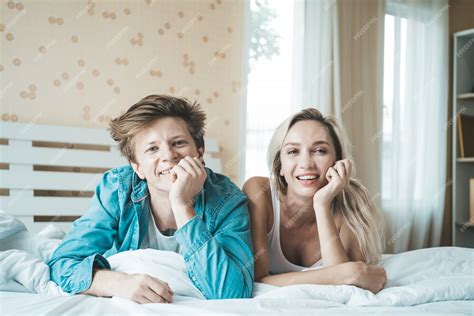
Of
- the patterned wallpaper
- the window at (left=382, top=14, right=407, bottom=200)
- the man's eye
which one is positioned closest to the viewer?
the man's eye

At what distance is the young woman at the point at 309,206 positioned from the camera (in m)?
1.46

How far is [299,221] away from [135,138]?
1.89 feet

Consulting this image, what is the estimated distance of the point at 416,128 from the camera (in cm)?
398

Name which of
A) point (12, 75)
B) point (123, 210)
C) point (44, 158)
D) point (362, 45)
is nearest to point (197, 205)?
point (123, 210)

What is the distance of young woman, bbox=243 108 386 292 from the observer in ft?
4.78

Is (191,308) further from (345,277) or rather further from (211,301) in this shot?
(345,277)

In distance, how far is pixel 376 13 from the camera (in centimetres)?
373

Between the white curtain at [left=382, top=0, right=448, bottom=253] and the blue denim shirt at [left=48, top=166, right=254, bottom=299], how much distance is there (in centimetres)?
262

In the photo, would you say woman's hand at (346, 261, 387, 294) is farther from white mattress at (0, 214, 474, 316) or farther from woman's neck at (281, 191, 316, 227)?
woman's neck at (281, 191, 316, 227)

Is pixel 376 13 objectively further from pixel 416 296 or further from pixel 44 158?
pixel 416 296

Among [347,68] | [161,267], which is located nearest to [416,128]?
[347,68]

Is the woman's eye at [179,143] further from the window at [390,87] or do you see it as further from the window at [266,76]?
the window at [390,87]

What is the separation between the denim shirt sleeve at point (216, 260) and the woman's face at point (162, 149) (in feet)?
0.52

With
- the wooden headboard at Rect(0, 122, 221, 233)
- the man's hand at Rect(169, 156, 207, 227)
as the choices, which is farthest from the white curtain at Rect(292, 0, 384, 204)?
the man's hand at Rect(169, 156, 207, 227)
